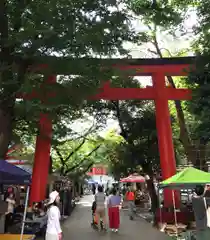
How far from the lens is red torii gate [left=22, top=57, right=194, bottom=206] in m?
13.9

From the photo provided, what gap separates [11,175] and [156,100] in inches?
336

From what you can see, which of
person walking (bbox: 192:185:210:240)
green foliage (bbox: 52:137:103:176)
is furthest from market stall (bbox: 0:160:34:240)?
green foliage (bbox: 52:137:103:176)

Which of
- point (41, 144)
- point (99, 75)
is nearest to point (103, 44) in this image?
point (99, 75)

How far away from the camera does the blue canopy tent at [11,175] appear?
26.8 feet

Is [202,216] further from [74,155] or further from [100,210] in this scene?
[74,155]

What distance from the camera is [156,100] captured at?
1520cm

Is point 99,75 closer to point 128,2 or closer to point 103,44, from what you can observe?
point 103,44

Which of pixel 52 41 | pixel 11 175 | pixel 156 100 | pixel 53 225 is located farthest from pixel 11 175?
pixel 156 100

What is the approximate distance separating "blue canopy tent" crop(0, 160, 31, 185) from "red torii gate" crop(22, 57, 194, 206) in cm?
496

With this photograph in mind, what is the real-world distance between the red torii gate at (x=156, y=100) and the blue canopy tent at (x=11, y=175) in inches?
195

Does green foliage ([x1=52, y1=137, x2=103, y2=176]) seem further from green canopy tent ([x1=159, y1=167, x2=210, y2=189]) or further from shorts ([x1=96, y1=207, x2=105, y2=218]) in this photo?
green canopy tent ([x1=159, y1=167, x2=210, y2=189])

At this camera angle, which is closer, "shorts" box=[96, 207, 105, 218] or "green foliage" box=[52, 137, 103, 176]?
"shorts" box=[96, 207, 105, 218]

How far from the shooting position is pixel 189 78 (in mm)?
13672

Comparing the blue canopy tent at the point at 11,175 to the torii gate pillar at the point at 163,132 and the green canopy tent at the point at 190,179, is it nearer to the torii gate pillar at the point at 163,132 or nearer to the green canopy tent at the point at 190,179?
the green canopy tent at the point at 190,179
